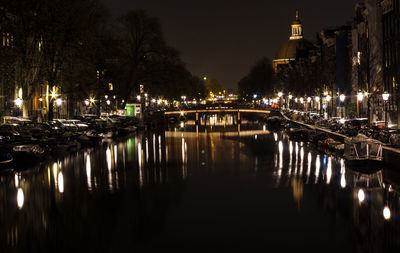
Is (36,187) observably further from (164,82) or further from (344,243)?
(164,82)

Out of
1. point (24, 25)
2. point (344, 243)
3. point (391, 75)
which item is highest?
point (24, 25)

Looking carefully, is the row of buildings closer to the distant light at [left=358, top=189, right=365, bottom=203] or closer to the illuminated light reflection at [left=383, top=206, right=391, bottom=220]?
the distant light at [left=358, top=189, right=365, bottom=203]

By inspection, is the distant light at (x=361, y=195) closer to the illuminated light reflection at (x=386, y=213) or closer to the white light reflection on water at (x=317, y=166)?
the illuminated light reflection at (x=386, y=213)

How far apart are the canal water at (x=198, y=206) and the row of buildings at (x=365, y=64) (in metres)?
21.1

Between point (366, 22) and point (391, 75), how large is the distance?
13461mm

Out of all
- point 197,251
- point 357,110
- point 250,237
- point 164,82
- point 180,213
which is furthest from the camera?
point 164,82

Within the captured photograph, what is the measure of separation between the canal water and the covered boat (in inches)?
45.0

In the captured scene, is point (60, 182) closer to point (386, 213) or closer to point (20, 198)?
point (20, 198)

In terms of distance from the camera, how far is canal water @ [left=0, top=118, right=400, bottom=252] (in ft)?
68.3

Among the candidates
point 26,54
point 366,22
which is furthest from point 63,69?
point 366,22

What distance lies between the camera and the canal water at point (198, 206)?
20.8 m

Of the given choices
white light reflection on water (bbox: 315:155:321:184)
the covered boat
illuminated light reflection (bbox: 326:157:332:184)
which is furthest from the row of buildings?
the covered boat

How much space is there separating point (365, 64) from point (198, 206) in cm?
4118

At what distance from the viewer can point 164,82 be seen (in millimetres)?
88000
